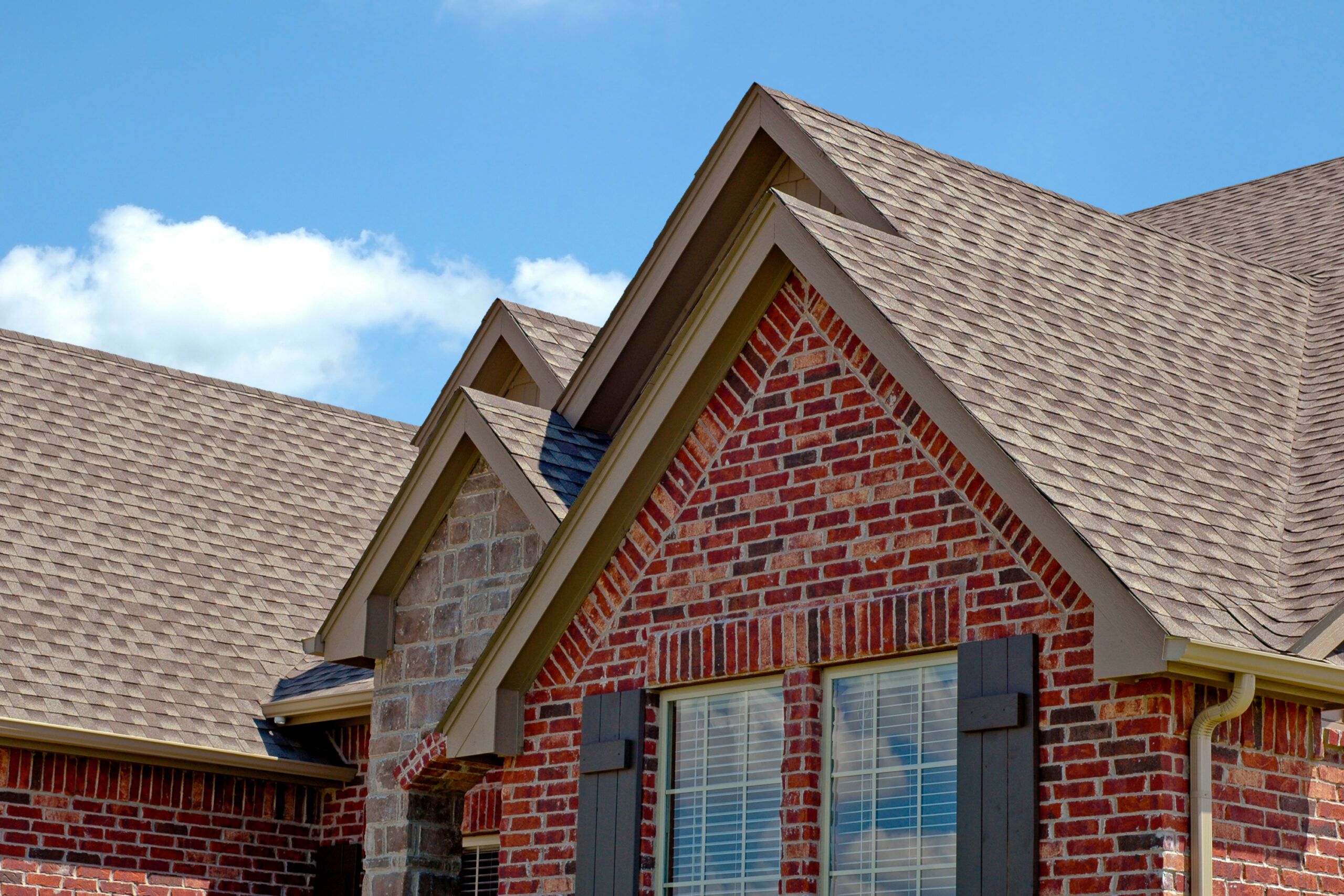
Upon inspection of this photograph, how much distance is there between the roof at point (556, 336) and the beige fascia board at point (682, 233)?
56cm

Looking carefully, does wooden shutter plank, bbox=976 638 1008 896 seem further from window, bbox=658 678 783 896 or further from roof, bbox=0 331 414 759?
roof, bbox=0 331 414 759

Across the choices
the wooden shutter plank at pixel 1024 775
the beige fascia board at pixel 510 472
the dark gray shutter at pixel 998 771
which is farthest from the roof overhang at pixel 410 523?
the wooden shutter plank at pixel 1024 775

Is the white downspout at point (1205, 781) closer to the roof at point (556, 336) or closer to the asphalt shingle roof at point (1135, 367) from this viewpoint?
the asphalt shingle roof at point (1135, 367)

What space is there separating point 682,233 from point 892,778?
17.4ft

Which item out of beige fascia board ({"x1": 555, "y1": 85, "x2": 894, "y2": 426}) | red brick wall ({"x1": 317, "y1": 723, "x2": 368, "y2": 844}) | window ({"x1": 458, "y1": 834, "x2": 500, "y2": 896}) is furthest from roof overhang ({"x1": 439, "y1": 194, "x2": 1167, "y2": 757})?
red brick wall ({"x1": 317, "y1": 723, "x2": 368, "y2": 844})

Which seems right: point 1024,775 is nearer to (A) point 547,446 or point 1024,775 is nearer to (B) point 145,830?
(A) point 547,446

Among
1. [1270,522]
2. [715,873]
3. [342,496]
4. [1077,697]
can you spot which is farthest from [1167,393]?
[342,496]

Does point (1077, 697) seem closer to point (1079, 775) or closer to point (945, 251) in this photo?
point (1079, 775)

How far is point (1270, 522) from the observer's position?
9.23 m

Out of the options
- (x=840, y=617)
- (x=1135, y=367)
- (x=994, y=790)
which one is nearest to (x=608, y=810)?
(x=840, y=617)

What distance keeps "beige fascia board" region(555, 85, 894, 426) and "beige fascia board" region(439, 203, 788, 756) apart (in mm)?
2562

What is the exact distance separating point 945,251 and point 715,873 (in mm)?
3834

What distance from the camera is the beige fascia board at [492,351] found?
525 inches

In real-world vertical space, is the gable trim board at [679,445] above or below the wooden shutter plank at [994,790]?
above
